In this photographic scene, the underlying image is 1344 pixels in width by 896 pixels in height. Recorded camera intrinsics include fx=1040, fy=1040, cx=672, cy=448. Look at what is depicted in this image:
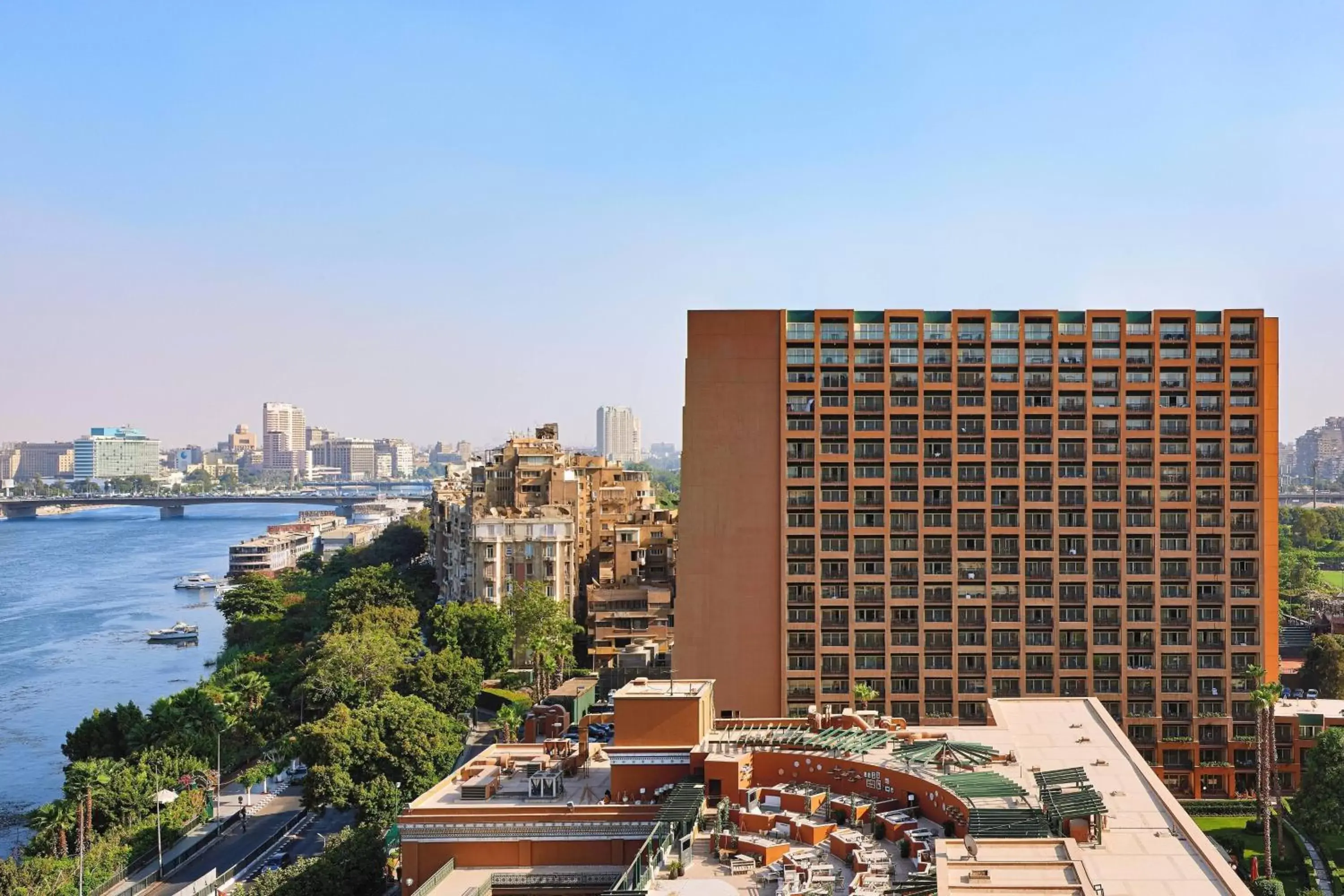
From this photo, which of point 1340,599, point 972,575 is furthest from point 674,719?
point 1340,599

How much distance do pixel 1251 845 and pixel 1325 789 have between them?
4.42 m

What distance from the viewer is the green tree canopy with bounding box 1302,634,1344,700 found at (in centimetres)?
6475

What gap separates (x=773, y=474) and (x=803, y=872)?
1157 inches

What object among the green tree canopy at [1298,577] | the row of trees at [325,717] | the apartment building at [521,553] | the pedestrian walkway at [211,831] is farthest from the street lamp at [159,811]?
the green tree canopy at [1298,577]

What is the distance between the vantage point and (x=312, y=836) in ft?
163

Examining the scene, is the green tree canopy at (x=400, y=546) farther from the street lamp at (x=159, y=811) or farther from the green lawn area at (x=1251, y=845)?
the green lawn area at (x=1251, y=845)

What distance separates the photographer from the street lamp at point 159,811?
45406mm

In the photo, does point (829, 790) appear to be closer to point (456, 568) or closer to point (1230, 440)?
point (1230, 440)

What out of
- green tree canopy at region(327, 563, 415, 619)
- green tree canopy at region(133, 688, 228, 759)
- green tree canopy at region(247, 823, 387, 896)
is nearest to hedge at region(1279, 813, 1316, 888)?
green tree canopy at region(247, 823, 387, 896)

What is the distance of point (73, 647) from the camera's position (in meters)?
103

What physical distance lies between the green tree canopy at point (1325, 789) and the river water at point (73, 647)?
200ft

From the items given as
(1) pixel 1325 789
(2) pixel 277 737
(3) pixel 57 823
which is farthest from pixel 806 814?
(2) pixel 277 737

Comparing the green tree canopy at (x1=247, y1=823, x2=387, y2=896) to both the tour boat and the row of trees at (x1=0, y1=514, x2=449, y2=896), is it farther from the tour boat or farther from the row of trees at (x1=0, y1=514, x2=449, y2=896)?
the tour boat

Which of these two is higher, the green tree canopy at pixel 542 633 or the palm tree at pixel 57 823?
the green tree canopy at pixel 542 633
